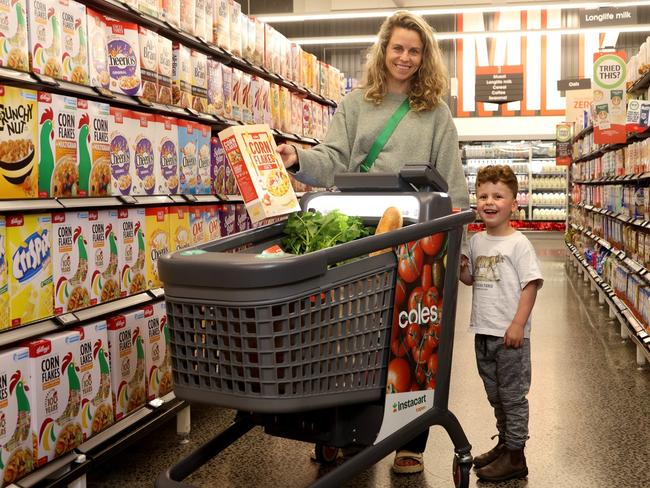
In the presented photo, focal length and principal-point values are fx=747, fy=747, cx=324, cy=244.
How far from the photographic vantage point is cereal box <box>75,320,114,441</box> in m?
2.74

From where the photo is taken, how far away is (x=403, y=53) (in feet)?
9.11

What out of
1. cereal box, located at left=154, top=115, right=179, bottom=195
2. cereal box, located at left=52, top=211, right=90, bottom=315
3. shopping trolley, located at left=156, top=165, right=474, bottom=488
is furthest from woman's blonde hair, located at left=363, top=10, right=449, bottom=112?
cereal box, located at left=52, top=211, right=90, bottom=315

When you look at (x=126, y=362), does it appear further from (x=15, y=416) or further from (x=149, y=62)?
(x=149, y=62)

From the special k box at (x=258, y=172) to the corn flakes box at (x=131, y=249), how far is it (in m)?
1.04

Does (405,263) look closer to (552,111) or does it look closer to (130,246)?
(130,246)

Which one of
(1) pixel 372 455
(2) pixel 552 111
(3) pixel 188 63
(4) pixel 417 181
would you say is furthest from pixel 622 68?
(2) pixel 552 111

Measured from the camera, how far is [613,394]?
163 inches

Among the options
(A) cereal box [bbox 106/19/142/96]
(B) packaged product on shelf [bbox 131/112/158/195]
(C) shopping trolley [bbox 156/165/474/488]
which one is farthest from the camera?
(B) packaged product on shelf [bbox 131/112/158/195]

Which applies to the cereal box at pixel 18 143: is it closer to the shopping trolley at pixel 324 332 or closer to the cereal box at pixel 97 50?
the cereal box at pixel 97 50

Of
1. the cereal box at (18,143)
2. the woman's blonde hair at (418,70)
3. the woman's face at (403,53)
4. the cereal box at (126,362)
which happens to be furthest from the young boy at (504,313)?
the cereal box at (18,143)

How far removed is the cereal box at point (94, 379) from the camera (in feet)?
9.00

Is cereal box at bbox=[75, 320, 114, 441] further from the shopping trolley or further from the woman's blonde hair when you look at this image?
the woman's blonde hair

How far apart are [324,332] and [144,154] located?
1795 mm

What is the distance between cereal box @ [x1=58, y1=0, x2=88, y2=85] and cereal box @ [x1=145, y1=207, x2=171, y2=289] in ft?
2.32
